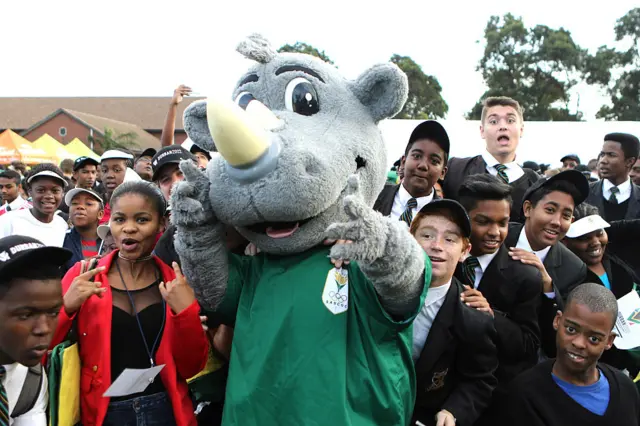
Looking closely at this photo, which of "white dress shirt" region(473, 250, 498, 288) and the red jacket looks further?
"white dress shirt" region(473, 250, 498, 288)

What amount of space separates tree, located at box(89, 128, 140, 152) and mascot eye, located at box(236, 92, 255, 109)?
38.1 m

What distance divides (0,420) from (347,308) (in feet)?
4.25

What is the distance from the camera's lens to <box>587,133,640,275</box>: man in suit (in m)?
5.20

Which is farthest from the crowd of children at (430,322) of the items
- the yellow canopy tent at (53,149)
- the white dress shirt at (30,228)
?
the yellow canopy tent at (53,149)

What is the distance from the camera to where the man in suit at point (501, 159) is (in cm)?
393

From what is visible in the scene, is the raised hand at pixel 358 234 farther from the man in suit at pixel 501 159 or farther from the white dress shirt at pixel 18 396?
the man in suit at pixel 501 159

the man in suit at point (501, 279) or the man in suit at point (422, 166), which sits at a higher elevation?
the man in suit at point (422, 166)

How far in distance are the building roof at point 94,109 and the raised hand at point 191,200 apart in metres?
50.6

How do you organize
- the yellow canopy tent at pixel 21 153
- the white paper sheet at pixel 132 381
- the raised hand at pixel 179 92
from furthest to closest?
the yellow canopy tent at pixel 21 153
the raised hand at pixel 179 92
the white paper sheet at pixel 132 381

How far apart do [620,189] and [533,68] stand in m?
34.9

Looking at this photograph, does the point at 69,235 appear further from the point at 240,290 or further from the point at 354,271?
the point at 354,271

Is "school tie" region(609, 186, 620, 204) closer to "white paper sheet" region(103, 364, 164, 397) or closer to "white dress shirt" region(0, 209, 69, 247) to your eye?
"white paper sheet" region(103, 364, 164, 397)

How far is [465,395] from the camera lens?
237 centimetres

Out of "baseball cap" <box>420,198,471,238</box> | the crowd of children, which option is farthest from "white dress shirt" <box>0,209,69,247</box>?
"baseball cap" <box>420,198,471,238</box>
